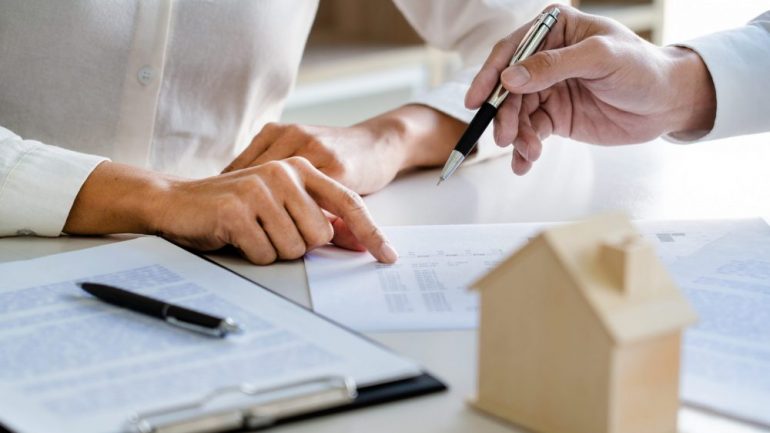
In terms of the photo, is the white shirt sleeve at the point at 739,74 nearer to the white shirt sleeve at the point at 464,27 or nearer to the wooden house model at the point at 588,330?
the white shirt sleeve at the point at 464,27

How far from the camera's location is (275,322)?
710 millimetres

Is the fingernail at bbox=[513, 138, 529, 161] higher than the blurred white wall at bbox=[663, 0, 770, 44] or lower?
lower

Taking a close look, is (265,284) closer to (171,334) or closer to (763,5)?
(171,334)

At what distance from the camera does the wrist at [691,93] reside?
1105mm

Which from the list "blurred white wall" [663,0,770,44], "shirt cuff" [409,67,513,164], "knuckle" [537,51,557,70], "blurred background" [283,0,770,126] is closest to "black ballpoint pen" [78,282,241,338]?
"knuckle" [537,51,557,70]

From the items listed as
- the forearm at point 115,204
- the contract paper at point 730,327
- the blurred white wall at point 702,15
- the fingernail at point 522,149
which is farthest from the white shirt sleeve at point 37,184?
the blurred white wall at point 702,15

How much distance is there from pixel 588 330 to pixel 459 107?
0.77 m

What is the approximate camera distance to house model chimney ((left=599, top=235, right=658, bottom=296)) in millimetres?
530

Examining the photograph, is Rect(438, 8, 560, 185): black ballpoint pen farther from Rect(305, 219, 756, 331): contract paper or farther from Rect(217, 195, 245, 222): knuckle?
Rect(217, 195, 245, 222): knuckle

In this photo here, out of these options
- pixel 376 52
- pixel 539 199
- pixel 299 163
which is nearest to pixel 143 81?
pixel 299 163

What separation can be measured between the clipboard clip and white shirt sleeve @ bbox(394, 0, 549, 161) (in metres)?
0.72

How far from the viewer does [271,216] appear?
0.89 meters

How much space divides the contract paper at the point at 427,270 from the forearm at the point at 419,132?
219 mm

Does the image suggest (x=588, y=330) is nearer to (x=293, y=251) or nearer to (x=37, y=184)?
(x=293, y=251)
